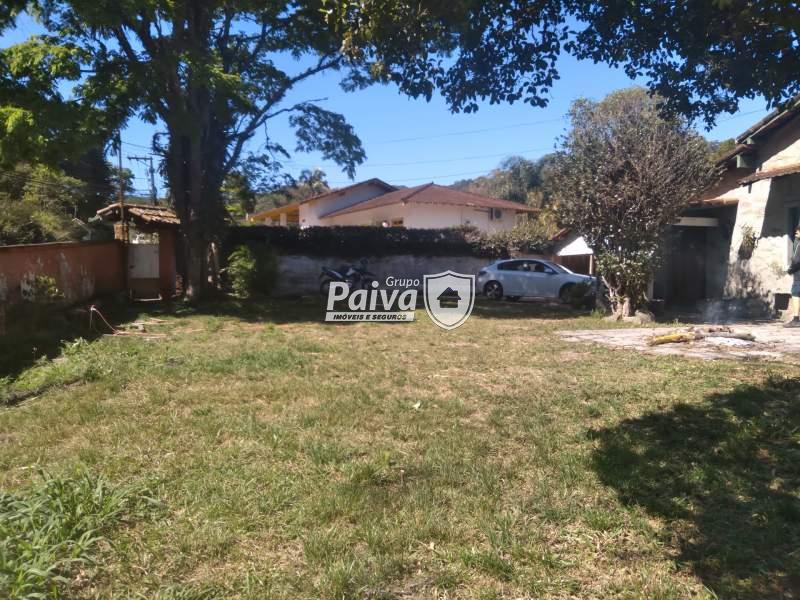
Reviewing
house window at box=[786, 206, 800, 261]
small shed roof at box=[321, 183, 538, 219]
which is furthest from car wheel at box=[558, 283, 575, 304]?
small shed roof at box=[321, 183, 538, 219]

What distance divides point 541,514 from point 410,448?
1.20m

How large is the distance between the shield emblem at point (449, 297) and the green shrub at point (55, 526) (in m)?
7.64

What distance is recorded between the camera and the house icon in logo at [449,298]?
45.9ft

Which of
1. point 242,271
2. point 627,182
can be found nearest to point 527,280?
point 627,182

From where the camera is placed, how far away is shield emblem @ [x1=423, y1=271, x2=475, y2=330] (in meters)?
11.6

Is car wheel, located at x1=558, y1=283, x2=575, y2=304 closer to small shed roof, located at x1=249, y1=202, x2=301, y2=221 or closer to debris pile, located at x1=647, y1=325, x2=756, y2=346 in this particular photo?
debris pile, located at x1=647, y1=325, x2=756, y2=346

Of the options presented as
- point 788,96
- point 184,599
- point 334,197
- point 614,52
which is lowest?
point 184,599

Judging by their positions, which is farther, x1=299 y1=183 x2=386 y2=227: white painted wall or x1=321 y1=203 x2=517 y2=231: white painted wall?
x1=299 y1=183 x2=386 y2=227: white painted wall

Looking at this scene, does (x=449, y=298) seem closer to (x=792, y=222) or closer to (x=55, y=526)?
(x=792, y=222)

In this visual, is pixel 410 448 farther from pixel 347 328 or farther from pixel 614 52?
pixel 347 328

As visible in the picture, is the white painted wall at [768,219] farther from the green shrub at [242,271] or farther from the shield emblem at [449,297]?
the green shrub at [242,271]

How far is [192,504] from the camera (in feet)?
9.41

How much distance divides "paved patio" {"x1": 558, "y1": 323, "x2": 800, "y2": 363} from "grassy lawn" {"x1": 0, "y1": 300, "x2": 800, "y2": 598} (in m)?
0.72

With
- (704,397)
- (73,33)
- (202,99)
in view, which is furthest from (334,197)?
(704,397)
